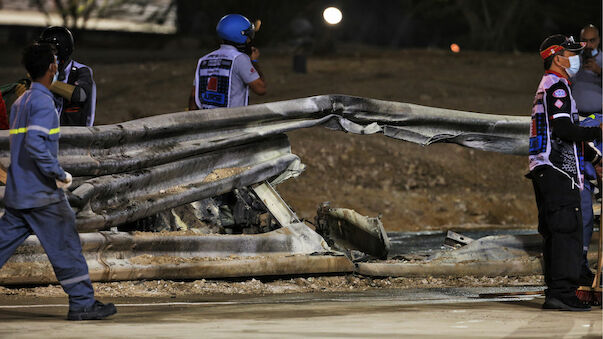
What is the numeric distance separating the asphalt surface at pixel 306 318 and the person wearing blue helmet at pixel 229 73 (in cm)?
195

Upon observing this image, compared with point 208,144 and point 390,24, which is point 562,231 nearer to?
point 208,144

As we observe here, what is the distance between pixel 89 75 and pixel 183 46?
25.7 meters

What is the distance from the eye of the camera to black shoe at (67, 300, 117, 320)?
20.1 ft

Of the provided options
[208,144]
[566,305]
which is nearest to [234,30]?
[208,144]

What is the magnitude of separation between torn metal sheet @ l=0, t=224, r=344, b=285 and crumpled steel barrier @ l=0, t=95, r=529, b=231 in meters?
0.20

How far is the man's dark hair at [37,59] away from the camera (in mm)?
6203

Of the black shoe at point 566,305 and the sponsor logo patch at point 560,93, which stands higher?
the sponsor logo patch at point 560,93

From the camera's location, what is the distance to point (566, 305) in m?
6.75

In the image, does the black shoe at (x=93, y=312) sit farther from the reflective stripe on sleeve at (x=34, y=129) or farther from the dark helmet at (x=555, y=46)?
the dark helmet at (x=555, y=46)

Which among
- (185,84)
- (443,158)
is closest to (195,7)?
(185,84)

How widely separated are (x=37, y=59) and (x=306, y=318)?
2.13 m

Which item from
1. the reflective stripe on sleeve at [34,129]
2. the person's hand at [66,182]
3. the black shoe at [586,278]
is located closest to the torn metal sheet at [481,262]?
the black shoe at [586,278]

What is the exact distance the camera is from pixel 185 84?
21188 millimetres

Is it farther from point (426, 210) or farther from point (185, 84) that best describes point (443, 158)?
point (185, 84)
